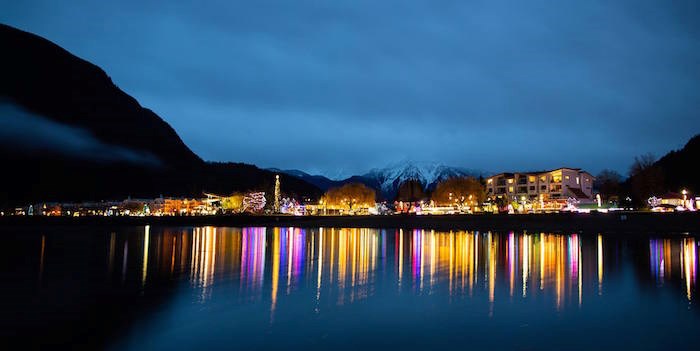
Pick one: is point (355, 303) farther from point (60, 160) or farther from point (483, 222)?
point (60, 160)

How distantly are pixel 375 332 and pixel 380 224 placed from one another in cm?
6580

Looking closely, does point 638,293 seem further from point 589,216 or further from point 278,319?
point 589,216

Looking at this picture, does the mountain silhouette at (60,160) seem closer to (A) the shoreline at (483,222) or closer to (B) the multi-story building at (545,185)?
(A) the shoreline at (483,222)

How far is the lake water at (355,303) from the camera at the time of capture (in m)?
10.8

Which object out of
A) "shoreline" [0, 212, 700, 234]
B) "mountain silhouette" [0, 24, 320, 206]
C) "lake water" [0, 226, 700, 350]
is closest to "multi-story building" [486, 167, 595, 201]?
"shoreline" [0, 212, 700, 234]

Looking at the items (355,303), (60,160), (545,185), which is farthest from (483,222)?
(60,160)

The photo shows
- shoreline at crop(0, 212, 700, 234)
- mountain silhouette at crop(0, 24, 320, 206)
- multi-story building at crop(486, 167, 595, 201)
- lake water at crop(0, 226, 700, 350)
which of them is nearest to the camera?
lake water at crop(0, 226, 700, 350)

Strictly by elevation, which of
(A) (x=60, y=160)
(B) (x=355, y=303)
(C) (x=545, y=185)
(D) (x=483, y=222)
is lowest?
(B) (x=355, y=303)

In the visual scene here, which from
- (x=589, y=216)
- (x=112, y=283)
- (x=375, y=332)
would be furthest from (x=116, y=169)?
(x=375, y=332)

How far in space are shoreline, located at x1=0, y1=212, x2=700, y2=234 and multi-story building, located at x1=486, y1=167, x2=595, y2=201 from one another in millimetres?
35290

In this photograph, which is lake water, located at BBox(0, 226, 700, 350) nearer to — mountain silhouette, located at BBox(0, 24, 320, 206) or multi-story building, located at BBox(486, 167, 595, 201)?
multi-story building, located at BBox(486, 167, 595, 201)

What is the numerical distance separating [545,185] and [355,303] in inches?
3894

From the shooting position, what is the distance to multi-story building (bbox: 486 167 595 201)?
334 feet

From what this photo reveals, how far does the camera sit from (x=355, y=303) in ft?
49.3
